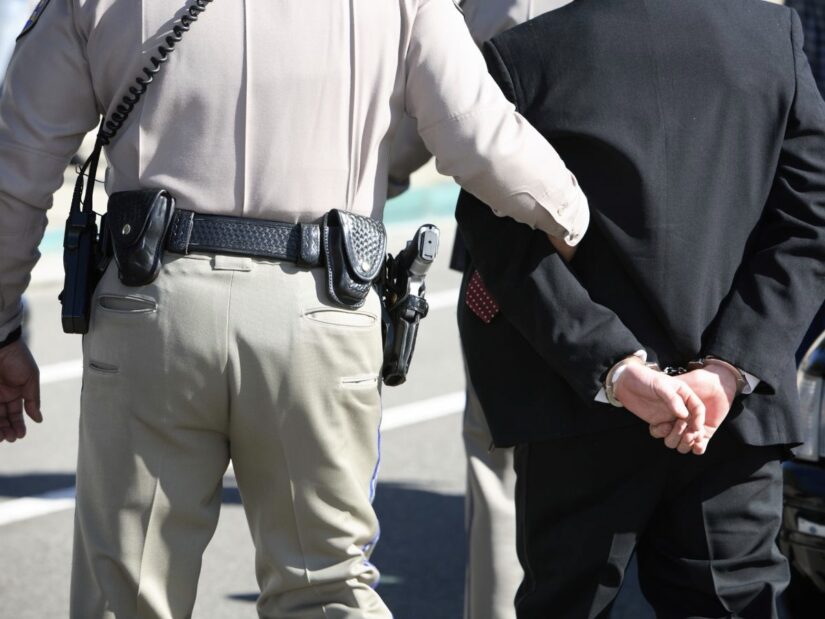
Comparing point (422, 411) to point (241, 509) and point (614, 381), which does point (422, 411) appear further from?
point (614, 381)

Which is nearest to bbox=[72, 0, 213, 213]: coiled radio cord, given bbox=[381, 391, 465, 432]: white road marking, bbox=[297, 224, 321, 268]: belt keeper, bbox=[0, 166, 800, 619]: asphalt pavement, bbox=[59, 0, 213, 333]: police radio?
bbox=[59, 0, 213, 333]: police radio

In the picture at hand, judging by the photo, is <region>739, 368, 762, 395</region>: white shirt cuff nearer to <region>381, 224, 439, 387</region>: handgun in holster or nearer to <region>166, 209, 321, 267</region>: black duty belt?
<region>381, 224, 439, 387</region>: handgun in holster

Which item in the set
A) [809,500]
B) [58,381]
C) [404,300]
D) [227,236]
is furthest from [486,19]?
[58,381]

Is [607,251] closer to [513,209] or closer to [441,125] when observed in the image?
[513,209]

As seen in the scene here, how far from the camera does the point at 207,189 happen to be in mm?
2422

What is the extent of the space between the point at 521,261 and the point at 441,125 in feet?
1.04

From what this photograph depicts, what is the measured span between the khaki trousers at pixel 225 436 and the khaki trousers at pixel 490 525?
672 mm

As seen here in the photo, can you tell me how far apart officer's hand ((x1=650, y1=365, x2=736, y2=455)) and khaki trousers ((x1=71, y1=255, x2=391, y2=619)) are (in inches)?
22.5

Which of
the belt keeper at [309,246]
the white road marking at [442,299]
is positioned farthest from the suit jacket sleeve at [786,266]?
the white road marking at [442,299]

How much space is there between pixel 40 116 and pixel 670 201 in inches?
47.5

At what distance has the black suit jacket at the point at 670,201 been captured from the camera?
2.54m

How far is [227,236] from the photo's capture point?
7.91 feet

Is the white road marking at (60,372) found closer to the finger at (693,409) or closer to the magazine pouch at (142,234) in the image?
the magazine pouch at (142,234)

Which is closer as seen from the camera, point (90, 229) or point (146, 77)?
point (146, 77)
